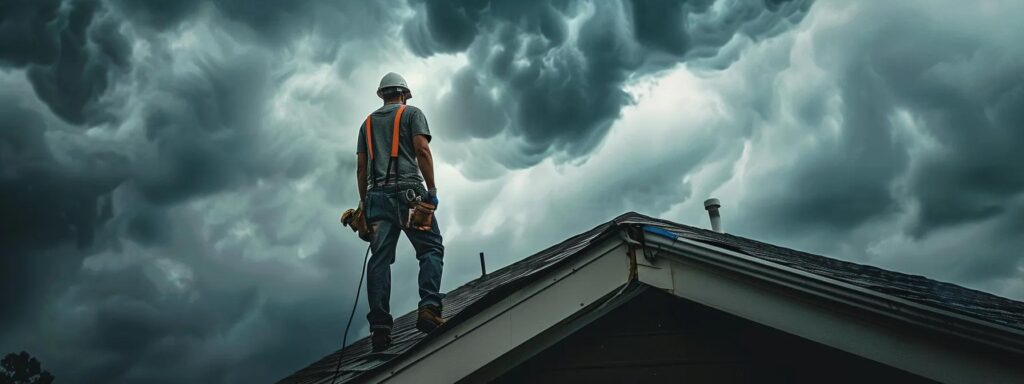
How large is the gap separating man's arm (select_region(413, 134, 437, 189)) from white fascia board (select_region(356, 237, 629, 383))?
4.80 ft

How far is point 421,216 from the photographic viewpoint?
383cm

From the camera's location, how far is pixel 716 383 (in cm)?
286

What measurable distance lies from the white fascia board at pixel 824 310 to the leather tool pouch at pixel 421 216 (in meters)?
1.69

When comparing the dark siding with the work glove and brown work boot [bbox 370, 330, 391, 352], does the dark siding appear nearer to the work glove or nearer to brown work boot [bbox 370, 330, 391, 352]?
brown work boot [bbox 370, 330, 391, 352]

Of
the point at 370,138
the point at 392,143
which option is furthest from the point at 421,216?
the point at 370,138

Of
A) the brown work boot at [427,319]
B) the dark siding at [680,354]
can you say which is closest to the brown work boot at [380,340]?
the brown work boot at [427,319]

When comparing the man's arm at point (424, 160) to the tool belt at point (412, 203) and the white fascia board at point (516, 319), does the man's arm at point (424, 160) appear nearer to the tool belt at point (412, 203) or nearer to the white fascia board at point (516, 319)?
the tool belt at point (412, 203)

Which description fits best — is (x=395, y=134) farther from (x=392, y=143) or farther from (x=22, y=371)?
(x=22, y=371)

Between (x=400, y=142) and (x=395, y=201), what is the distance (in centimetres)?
44

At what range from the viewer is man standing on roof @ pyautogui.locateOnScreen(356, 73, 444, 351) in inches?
147

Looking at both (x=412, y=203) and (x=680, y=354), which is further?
(x=412, y=203)

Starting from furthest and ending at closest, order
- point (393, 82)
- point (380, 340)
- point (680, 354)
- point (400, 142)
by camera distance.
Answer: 1. point (393, 82)
2. point (400, 142)
3. point (380, 340)
4. point (680, 354)

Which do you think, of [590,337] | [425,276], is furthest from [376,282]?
[590,337]

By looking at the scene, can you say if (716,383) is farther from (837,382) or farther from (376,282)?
(376,282)
